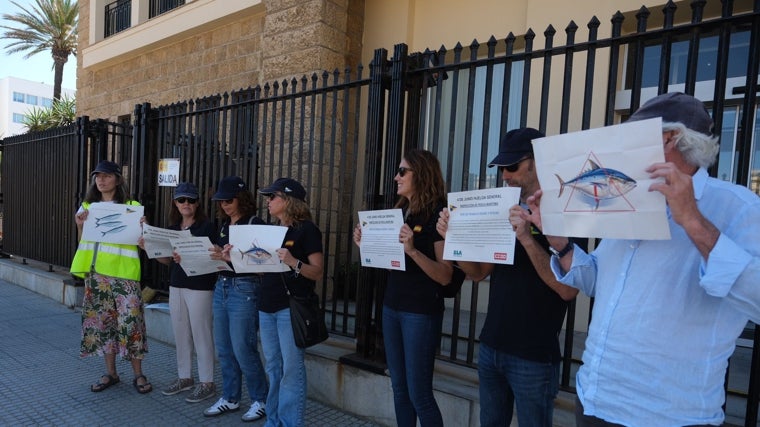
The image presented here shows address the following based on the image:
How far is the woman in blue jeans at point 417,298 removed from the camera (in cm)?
273

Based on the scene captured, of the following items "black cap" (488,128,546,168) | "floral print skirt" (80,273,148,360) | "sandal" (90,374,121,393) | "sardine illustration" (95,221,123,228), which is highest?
"black cap" (488,128,546,168)

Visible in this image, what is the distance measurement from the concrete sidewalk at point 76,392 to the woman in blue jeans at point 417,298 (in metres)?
1.22

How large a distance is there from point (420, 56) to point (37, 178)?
8.52 metres

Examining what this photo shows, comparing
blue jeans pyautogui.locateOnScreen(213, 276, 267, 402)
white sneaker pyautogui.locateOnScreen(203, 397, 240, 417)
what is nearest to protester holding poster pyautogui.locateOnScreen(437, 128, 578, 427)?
blue jeans pyautogui.locateOnScreen(213, 276, 267, 402)

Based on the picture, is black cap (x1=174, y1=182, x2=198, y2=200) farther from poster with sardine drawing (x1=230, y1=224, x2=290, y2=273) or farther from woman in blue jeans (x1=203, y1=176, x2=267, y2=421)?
poster with sardine drawing (x1=230, y1=224, x2=290, y2=273)

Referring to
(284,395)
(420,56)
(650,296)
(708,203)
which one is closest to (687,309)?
(650,296)

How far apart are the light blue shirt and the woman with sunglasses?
3385mm

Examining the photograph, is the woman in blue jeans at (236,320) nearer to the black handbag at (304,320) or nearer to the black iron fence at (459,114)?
the black handbag at (304,320)

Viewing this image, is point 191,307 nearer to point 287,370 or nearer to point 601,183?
point 287,370

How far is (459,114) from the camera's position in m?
6.41

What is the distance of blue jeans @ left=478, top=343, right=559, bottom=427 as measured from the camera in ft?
7.11

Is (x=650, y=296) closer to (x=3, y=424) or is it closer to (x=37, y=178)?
(x=3, y=424)

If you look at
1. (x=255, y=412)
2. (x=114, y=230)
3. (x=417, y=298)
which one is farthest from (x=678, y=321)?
(x=114, y=230)

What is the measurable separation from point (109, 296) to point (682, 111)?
15.3 ft
